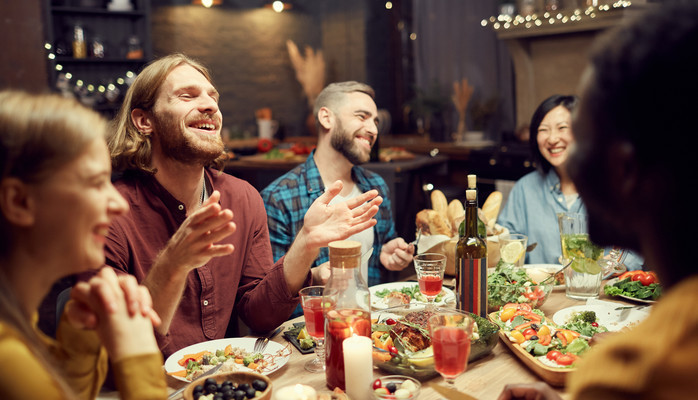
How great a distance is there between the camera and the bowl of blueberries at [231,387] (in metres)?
1.16

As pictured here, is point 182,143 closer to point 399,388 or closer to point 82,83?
point 399,388

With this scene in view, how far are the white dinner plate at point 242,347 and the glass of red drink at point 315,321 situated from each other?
7 cm

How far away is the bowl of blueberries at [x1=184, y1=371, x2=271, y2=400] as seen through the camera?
1.16m

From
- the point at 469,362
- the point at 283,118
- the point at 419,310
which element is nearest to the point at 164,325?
the point at 419,310

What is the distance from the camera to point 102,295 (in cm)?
98

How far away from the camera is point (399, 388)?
1249 mm

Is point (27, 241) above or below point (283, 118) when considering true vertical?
below

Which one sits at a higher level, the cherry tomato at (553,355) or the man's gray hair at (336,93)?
the man's gray hair at (336,93)

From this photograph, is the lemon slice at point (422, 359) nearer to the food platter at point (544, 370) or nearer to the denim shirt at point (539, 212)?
the food platter at point (544, 370)

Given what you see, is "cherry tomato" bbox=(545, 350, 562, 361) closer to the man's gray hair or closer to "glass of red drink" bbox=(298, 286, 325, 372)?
"glass of red drink" bbox=(298, 286, 325, 372)

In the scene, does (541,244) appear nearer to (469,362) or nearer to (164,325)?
(469,362)

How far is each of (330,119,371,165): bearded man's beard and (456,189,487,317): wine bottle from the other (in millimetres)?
1222

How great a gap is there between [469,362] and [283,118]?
24.2 ft

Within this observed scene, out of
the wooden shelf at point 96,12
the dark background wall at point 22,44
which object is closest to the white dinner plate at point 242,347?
the dark background wall at point 22,44
